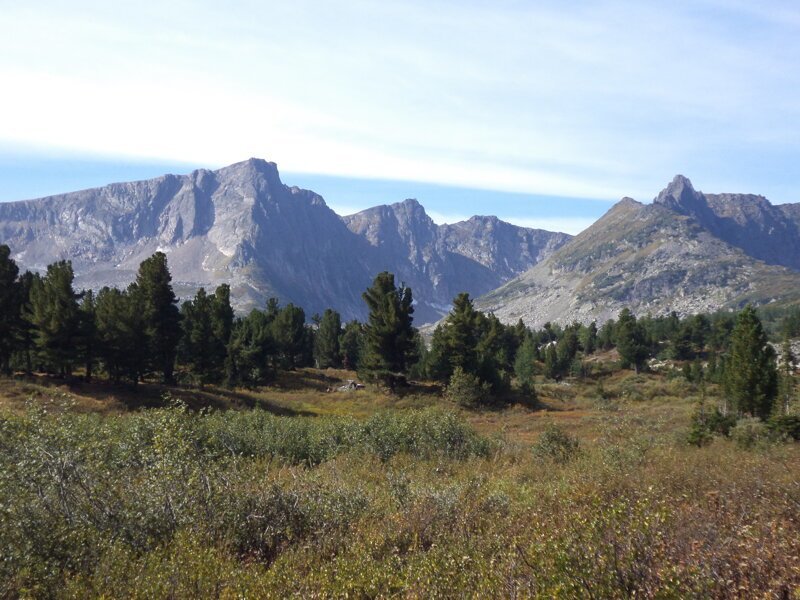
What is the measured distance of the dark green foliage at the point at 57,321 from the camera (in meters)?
30.0

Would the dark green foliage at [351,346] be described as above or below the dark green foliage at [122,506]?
below

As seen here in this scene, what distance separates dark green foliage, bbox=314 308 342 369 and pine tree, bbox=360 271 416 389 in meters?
30.7

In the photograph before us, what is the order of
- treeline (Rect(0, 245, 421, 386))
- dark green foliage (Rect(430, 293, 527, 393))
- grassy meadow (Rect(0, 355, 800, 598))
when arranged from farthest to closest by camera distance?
dark green foliage (Rect(430, 293, 527, 393)) → treeline (Rect(0, 245, 421, 386)) → grassy meadow (Rect(0, 355, 800, 598))

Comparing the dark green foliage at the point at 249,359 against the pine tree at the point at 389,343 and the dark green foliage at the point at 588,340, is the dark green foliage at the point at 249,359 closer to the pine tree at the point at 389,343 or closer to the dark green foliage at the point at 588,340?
the pine tree at the point at 389,343

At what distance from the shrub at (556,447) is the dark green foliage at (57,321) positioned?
28.2 metres

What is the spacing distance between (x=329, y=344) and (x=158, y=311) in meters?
37.6

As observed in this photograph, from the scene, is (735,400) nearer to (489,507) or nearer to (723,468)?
(723,468)

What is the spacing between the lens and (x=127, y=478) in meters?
7.47

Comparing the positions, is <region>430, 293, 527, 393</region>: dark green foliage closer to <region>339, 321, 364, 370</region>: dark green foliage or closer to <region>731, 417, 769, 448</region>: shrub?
<region>731, 417, 769, 448</region>: shrub

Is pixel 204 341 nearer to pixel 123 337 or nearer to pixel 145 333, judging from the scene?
pixel 145 333

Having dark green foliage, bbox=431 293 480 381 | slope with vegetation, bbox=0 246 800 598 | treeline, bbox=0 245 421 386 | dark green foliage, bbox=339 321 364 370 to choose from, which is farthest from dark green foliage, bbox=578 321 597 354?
slope with vegetation, bbox=0 246 800 598

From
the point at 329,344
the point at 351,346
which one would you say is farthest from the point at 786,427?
the point at 329,344

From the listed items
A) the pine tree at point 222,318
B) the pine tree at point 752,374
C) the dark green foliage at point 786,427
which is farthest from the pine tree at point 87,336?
the pine tree at point 752,374

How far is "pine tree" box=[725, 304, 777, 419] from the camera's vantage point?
34938 millimetres
